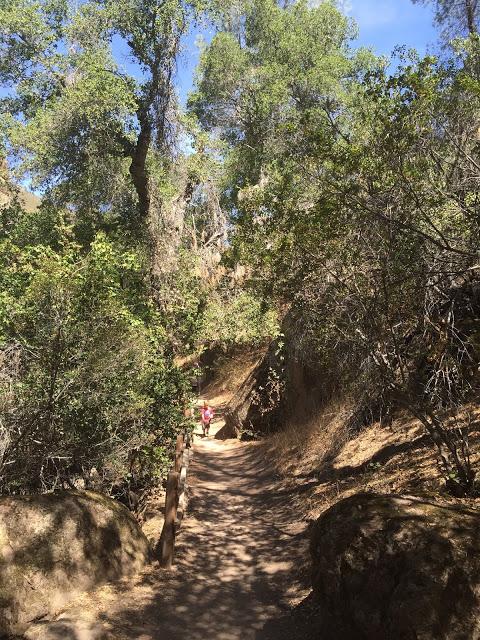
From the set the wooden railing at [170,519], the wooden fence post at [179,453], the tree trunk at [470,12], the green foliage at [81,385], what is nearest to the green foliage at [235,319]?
the green foliage at [81,385]

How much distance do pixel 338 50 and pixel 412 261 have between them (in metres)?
27.6

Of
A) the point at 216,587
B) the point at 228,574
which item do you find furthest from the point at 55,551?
the point at 228,574

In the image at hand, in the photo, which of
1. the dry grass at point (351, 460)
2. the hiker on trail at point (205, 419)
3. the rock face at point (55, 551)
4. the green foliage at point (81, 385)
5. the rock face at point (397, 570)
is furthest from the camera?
the hiker on trail at point (205, 419)

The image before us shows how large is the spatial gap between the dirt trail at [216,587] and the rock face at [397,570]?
131 cm

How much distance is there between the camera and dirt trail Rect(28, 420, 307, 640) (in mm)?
5887

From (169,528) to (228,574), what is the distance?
1.11 metres

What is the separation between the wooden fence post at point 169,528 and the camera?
7.82 meters

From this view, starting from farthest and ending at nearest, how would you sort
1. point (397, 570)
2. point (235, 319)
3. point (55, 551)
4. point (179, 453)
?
1. point (235, 319)
2. point (179, 453)
3. point (55, 551)
4. point (397, 570)

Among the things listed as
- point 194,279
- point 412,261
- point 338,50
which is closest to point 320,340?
point 412,261

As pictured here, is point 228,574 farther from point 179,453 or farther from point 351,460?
point 351,460

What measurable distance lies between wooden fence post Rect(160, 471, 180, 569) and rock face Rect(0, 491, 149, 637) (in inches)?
14.8

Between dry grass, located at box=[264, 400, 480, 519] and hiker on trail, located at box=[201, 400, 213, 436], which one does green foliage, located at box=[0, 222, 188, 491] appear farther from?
hiker on trail, located at box=[201, 400, 213, 436]

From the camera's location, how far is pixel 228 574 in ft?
25.2

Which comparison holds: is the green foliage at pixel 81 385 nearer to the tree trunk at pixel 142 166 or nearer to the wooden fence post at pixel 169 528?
the wooden fence post at pixel 169 528
